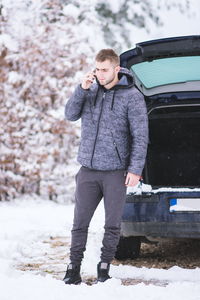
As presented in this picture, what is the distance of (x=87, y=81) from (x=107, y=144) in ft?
1.59

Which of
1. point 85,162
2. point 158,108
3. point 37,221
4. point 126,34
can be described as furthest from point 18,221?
point 126,34

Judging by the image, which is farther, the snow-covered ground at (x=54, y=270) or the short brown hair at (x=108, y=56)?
the short brown hair at (x=108, y=56)

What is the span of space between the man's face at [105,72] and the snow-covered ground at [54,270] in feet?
4.75

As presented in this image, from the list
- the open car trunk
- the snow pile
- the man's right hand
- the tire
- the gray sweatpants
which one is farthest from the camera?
the snow pile

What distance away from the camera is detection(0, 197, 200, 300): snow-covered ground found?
3.64 metres

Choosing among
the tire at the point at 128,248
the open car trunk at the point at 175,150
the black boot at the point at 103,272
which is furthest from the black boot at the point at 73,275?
the open car trunk at the point at 175,150

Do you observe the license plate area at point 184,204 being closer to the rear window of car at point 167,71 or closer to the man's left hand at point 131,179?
the man's left hand at point 131,179

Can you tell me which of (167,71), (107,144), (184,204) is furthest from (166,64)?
(184,204)

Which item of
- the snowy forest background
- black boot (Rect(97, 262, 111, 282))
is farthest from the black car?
the snowy forest background

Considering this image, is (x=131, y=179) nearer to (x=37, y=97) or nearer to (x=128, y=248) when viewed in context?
(x=128, y=248)

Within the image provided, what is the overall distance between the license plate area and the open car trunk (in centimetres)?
136

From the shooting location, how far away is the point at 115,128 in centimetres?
414

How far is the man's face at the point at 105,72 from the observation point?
13.4 ft

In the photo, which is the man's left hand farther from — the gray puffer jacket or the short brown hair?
the short brown hair
